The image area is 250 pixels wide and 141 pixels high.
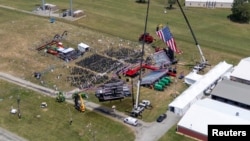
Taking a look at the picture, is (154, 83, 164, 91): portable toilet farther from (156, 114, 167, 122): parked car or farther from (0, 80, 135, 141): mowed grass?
(0, 80, 135, 141): mowed grass

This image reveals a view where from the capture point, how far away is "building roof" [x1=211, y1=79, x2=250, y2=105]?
7306 centimetres

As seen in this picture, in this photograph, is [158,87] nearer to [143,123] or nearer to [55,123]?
[143,123]

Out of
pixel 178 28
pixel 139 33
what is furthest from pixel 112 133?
pixel 178 28

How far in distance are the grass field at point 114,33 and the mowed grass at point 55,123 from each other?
18.0ft

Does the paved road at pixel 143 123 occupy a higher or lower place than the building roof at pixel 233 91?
lower

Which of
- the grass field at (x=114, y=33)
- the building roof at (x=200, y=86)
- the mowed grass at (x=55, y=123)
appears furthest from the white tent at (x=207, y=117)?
the mowed grass at (x=55, y=123)

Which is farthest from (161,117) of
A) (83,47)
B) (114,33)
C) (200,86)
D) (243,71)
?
(114,33)

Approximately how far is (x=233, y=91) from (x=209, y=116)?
33.6 ft

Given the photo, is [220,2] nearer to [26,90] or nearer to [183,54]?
[183,54]

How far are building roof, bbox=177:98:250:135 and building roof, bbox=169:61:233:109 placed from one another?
3.66 m

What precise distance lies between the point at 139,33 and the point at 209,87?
114ft

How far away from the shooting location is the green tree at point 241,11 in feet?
415

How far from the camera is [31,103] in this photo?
2992 inches

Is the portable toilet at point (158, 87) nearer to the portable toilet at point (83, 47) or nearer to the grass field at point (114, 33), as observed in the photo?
the grass field at point (114, 33)
